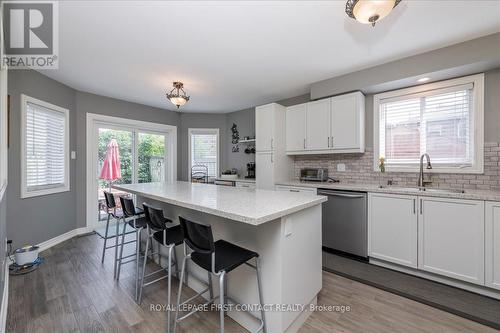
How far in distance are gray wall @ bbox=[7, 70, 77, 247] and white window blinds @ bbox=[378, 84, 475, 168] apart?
492 cm

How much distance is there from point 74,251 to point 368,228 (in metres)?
4.06

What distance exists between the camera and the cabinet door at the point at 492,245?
1.95 meters

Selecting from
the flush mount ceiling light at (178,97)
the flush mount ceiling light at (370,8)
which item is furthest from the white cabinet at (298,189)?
the flush mount ceiling light at (370,8)

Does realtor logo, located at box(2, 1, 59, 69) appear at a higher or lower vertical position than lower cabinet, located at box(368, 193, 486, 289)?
higher

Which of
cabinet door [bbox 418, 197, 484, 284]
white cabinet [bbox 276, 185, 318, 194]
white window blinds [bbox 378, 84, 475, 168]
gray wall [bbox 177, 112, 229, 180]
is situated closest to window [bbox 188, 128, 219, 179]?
gray wall [bbox 177, 112, 229, 180]

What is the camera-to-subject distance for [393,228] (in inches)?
98.7

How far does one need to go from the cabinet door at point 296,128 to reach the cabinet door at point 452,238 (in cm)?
186

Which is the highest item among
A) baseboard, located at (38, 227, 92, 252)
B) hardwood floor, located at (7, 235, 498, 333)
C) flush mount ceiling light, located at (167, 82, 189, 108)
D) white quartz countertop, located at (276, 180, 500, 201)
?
flush mount ceiling light, located at (167, 82, 189, 108)

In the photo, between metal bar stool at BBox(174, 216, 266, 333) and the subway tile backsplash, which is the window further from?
metal bar stool at BBox(174, 216, 266, 333)

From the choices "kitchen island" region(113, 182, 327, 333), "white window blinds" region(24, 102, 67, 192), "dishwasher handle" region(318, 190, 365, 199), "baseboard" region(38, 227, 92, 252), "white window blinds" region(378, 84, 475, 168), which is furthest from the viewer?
"baseboard" region(38, 227, 92, 252)

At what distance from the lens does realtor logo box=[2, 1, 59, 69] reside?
70.6 inches

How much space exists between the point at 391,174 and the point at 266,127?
2053mm

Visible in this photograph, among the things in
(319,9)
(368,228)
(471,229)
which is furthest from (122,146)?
(471,229)

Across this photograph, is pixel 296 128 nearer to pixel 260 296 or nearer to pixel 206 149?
pixel 206 149
